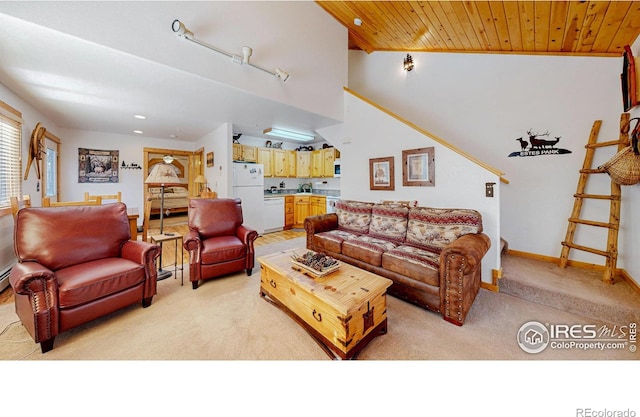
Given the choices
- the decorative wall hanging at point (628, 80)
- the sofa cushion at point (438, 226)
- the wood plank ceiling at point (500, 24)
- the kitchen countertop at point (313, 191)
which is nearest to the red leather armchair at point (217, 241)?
the sofa cushion at point (438, 226)

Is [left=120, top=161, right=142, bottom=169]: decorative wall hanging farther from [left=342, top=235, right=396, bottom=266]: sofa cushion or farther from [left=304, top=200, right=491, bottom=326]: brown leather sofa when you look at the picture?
[left=342, top=235, right=396, bottom=266]: sofa cushion

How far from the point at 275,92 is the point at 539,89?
3.45 m

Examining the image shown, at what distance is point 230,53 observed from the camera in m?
2.58

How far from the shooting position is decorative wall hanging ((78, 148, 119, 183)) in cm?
477

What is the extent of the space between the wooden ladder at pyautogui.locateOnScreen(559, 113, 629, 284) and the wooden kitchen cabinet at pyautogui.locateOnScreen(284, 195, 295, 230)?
4.82 meters

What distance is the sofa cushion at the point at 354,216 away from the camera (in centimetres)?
325

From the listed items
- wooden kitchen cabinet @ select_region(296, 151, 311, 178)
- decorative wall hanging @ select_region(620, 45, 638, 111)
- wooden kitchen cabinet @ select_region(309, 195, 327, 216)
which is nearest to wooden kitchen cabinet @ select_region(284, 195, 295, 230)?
wooden kitchen cabinet @ select_region(309, 195, 327, 216)

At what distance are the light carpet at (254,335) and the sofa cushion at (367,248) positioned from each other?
471mm

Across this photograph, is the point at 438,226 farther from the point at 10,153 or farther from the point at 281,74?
the point at 10,153

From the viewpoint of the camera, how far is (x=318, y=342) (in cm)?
162

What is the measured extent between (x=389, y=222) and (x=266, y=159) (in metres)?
3.79

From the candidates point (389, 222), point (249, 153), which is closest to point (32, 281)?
point (389, 222)
